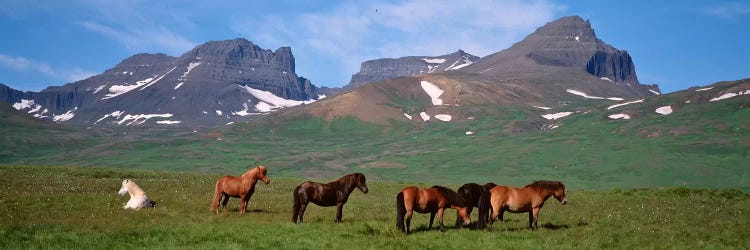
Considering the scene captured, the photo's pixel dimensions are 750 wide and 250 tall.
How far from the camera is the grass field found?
18547 millimetres

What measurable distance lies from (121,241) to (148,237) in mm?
905

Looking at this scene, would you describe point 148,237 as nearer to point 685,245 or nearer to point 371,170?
point 685,245

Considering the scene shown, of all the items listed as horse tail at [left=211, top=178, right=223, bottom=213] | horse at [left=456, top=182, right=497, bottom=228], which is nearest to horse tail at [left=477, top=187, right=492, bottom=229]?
horse at [left=456, top=182, right=497, bottom=228]

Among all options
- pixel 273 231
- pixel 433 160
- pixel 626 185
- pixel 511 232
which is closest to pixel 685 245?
pixel 511 232

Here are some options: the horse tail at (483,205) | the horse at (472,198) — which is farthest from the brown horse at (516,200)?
the horse at (472,198)

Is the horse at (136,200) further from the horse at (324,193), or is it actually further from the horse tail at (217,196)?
the horse at (324,193)

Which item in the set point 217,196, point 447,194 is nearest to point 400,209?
point 447,194

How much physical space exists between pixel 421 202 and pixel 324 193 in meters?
4.27

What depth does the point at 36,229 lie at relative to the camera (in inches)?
774

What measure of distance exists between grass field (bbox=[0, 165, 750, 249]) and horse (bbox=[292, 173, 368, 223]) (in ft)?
2.58

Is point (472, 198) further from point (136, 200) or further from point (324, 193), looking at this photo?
point (136, 200)

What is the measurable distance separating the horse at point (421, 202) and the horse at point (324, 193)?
2.46 meters

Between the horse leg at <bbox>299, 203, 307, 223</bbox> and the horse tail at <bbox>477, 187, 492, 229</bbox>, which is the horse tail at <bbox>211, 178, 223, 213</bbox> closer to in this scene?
the horse leg at <bbox>299, 203, 307, 223</bbox>

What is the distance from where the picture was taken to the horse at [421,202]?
20.8 meters
